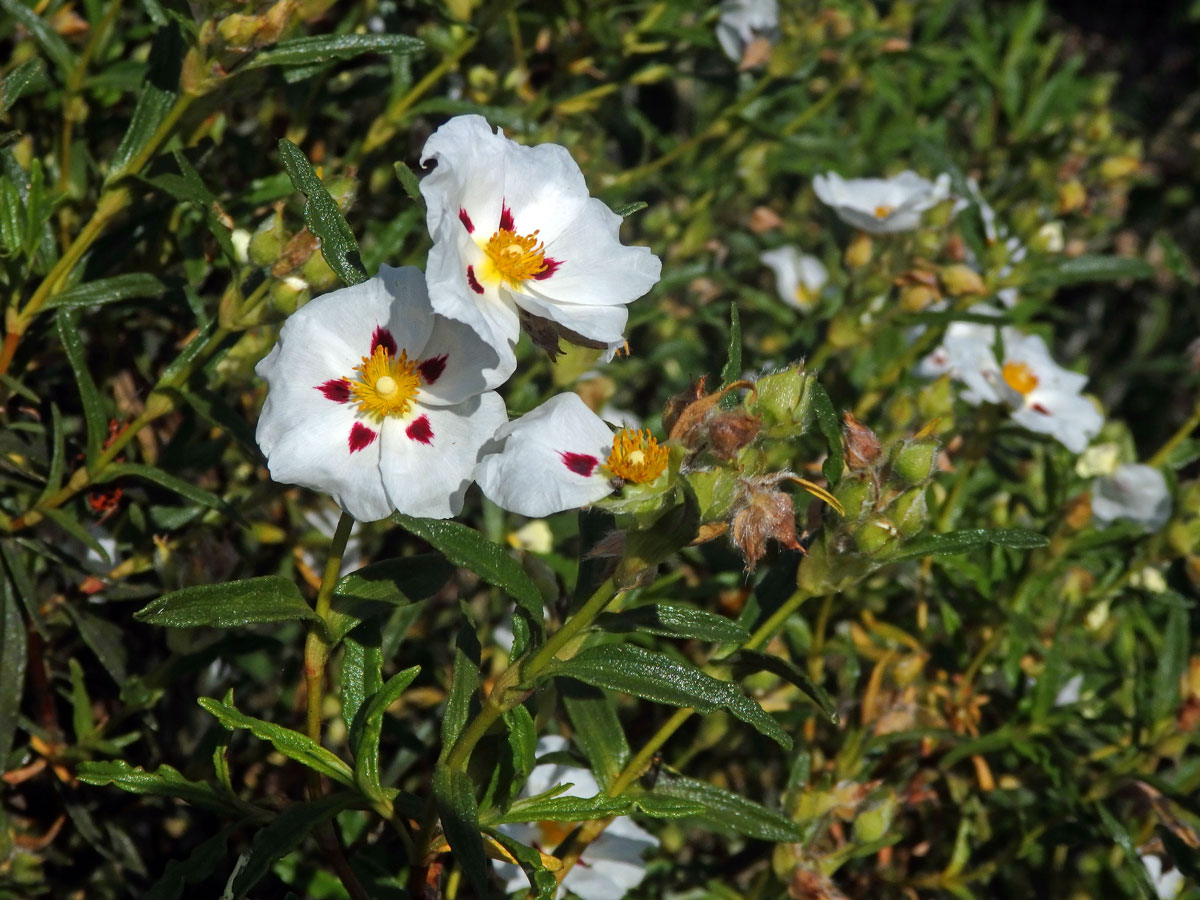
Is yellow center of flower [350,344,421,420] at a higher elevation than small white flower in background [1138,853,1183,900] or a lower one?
higher

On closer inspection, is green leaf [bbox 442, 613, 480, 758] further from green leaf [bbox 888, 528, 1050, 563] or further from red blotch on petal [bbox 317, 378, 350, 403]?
green leaf [bbox 888, 528, 1050, 563]

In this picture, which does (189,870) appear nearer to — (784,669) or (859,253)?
(784,669)

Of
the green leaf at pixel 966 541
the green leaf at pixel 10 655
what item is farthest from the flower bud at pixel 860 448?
the green leaf at pixel 10 655

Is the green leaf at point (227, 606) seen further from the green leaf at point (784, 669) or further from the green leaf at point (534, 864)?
the green leaf at point (784, 669)

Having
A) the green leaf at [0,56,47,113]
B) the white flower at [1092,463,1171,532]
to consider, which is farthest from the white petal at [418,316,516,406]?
the white flower at [1092,463,1171,532]

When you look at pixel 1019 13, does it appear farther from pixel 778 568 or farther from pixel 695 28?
pixel 778 568

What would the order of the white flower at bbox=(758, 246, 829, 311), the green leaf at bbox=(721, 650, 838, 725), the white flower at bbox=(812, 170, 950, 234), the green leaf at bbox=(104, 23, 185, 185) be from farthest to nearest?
the white flower at bbox=(758, 246, 829, 311), the white flower at bbox=(812, 170, 950, 234), the green leaf at bbox=(104, 23, 185, 185), the green leaf at bbox=(721, 650, 838, 725)

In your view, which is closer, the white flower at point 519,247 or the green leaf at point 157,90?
the white flower at point 519,247
